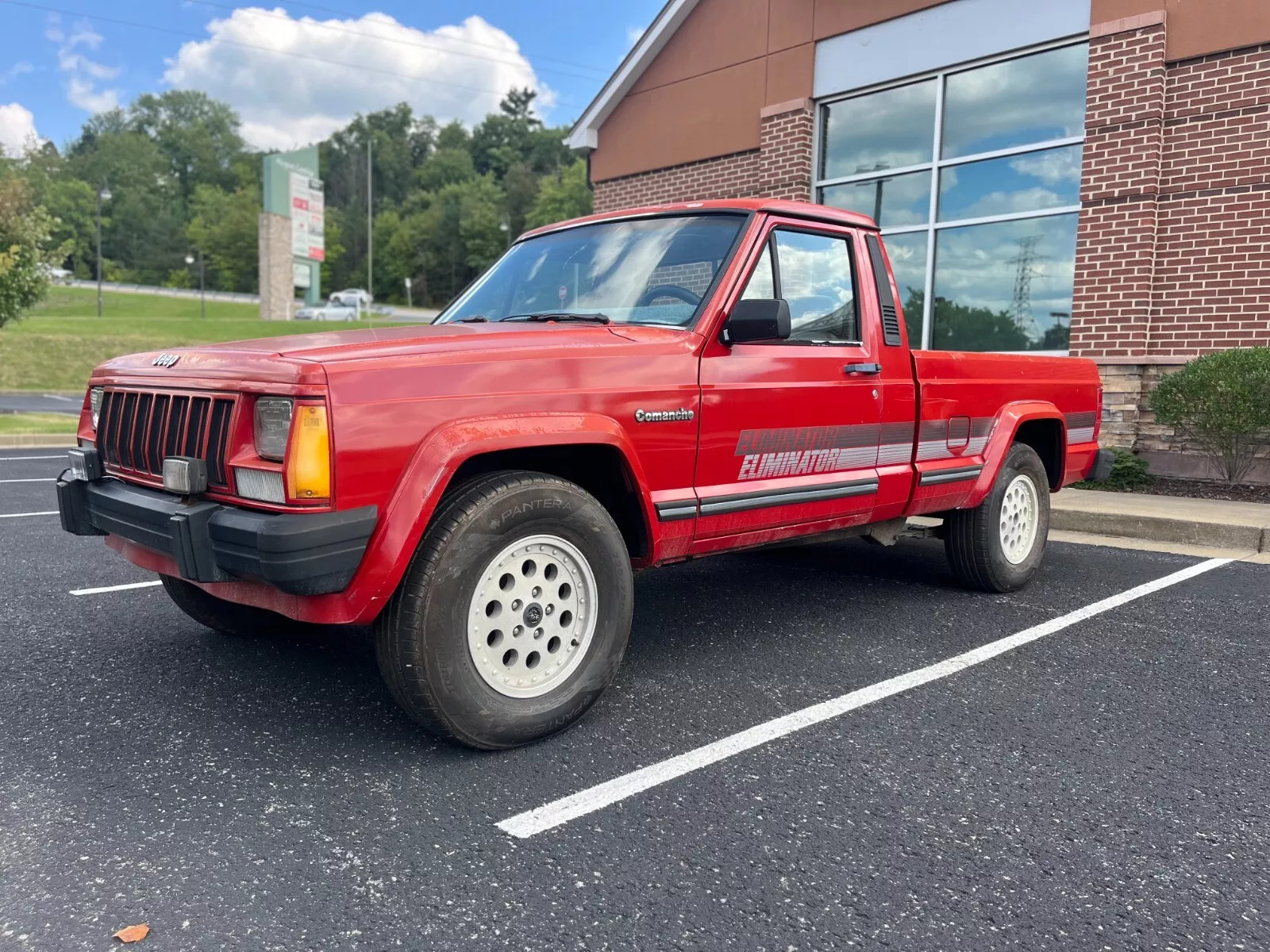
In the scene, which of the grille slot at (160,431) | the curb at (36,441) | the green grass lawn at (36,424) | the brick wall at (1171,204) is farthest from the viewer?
the green grass lawn at (36,424)

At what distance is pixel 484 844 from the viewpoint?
2.43m

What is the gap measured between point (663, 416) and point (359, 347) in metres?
1.08

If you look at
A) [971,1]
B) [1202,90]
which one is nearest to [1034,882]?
[1202,90]

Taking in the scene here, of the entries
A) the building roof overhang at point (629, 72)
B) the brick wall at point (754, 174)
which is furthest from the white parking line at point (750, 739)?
the building roof overhang at point (629, 72)

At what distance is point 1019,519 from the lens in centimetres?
532

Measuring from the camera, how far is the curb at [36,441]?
13.1 metres

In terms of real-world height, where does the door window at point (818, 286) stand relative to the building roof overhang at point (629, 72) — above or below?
below

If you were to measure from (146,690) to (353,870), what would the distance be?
1.66 meters

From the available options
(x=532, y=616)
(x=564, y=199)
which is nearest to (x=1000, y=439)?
(x=532, y=616)

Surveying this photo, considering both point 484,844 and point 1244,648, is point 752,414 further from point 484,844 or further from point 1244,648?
point 1244,648

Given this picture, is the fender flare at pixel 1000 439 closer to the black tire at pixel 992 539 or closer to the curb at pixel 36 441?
the black tire at pixel 992 539

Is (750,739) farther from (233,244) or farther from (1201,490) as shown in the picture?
(233,244)

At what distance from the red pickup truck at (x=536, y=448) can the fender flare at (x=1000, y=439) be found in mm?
214

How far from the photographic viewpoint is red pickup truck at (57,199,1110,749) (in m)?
2.71
